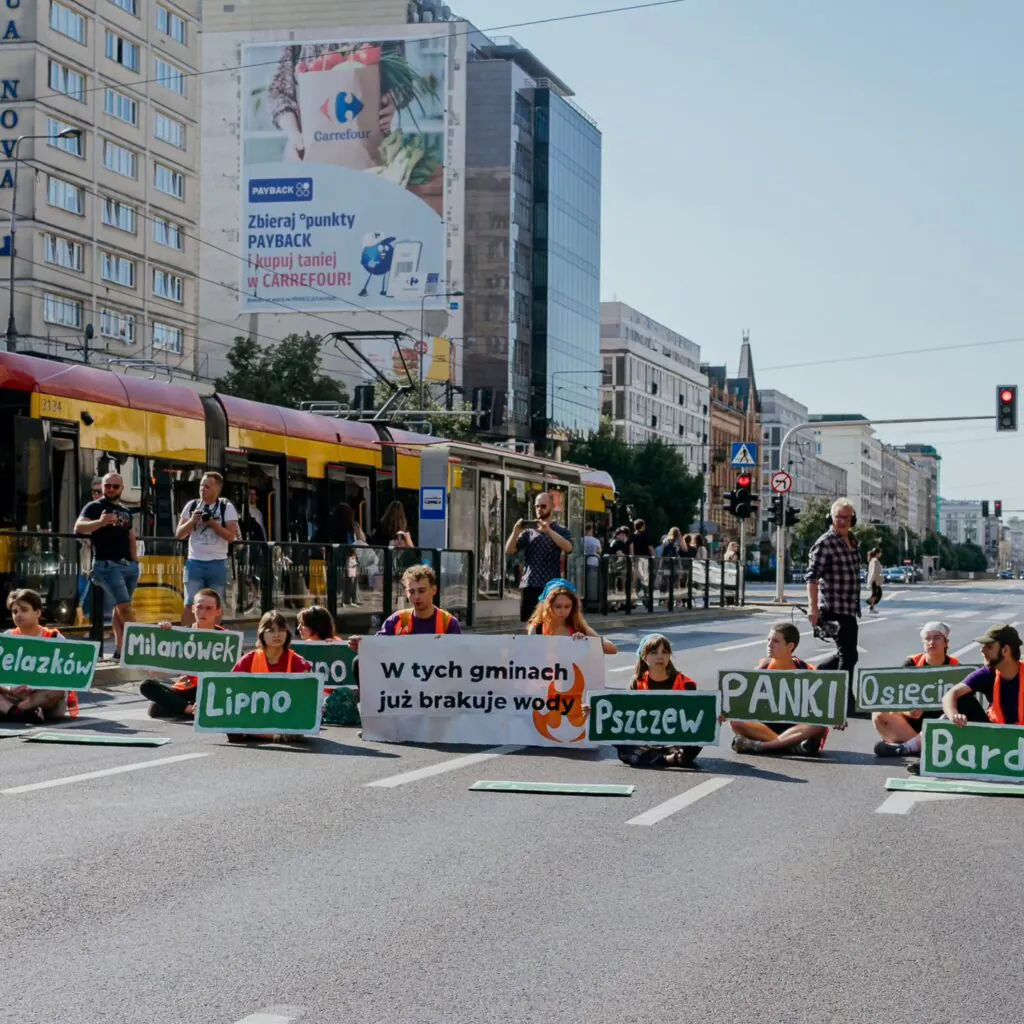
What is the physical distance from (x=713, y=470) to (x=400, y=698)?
140685 mm

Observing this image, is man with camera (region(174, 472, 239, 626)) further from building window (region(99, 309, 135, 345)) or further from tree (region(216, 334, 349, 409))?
building window (region(99, 309, 135, 345))

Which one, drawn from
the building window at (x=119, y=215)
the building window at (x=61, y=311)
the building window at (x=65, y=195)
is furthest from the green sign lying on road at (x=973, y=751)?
the building window at (x=119, y=215)

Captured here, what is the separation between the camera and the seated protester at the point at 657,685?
12.2 meters

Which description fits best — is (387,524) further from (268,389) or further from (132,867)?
(268,389)

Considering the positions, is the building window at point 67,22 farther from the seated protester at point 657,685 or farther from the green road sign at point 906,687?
the green road sign at point 906,687

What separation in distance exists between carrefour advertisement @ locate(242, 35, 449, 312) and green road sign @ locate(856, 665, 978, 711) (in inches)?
3250

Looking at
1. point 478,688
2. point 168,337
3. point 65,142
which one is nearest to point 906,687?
point 478,688

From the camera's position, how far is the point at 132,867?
305 inches

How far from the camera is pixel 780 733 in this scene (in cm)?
1304

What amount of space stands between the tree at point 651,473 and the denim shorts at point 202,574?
7866 centimetres

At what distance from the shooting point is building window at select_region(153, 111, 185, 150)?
266 ft

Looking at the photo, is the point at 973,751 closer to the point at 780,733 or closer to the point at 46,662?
the point at 780,733

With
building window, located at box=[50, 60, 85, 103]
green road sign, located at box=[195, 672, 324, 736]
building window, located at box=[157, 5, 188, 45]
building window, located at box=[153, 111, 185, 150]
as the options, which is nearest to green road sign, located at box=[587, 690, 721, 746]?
green road sign, located at box=[195, 672, 324, 736]

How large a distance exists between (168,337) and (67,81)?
12.8 meters
